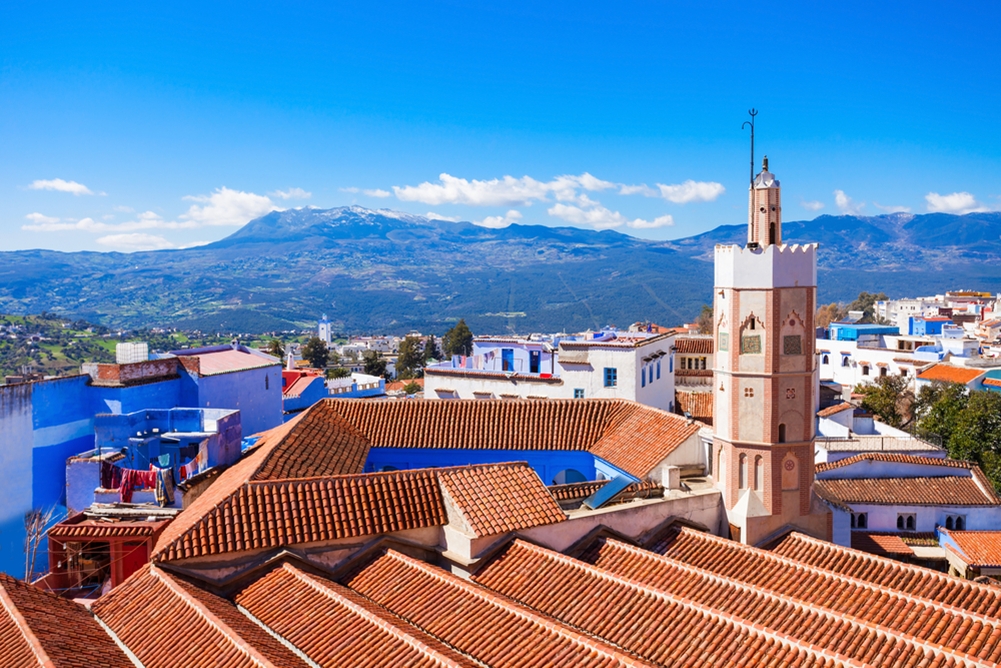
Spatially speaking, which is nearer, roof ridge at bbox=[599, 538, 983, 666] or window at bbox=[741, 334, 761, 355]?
roof ridge at bbox=[599, 538, 983, 666]

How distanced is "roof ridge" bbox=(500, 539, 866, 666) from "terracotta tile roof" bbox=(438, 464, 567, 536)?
469 millimetres

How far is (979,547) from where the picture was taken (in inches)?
858

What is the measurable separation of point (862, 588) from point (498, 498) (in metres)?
5.83

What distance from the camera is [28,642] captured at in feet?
29.4

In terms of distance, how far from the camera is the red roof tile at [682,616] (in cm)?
934

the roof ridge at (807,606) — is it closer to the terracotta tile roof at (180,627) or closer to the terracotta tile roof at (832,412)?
the terracotta tile roof at (180,627)

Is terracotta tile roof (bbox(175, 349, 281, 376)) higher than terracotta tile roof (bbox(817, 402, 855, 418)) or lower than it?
Answer: higher

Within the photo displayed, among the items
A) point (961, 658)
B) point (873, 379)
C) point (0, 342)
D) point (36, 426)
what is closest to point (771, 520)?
point (961, 658)

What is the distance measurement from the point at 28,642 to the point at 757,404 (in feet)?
41.1

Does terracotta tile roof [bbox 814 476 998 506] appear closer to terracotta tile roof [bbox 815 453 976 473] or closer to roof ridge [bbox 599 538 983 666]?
terracotta tile roof [bbox 815 453 976 473]

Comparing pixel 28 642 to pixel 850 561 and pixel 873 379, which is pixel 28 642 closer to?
pixel 850 561

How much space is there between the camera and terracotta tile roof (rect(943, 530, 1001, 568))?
20.9 m

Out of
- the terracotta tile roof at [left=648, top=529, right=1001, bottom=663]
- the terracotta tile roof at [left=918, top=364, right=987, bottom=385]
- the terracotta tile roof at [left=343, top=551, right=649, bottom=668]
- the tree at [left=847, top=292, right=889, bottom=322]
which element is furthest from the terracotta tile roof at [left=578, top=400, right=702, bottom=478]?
the tree at [left=847, top=292, right=889, bottom=322]

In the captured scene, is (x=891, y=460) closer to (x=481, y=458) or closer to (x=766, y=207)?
(x=766, y=207)
